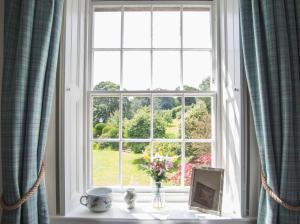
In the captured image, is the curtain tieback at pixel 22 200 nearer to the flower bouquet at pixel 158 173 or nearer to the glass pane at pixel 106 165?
the glass pane at pixel 106 165

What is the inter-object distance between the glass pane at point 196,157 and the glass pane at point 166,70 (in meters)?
0.47

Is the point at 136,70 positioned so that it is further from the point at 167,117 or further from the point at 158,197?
the point at 158,197

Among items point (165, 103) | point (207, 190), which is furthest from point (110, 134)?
point (207, 190)

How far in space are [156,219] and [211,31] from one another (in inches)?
52.9

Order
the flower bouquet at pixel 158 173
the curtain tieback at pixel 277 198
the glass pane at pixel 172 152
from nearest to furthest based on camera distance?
the curtain tieback at pixel 277 198 < the flower bouquet at pixel 158 173 < the glass pane at pixel 172 152

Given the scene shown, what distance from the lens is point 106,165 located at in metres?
1.72

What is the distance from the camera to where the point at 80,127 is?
5.34 ft

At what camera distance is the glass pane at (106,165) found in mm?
1724

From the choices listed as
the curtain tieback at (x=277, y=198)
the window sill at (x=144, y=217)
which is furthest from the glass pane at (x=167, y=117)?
the curtain tieback at (x=277, y=198)

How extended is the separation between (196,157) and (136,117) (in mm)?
527

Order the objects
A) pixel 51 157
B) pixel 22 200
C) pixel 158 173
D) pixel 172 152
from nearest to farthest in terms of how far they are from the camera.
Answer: pixel 22 200 < pixel 51 157 < pixel 158 173 < pixel 172 152

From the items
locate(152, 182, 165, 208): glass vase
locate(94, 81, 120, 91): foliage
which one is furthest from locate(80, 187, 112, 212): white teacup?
locate(94, 81, 120, 91): foliage

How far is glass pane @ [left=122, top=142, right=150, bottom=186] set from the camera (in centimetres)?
172

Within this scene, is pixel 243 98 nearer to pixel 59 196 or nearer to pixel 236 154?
pixel 236 154
